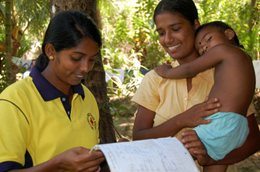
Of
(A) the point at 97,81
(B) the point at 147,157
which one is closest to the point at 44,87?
(B) the point at 147,157

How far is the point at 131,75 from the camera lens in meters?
9.73

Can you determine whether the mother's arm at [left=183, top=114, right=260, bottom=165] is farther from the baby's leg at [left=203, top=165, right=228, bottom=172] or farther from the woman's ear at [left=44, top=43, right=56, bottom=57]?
the woman's ear at [left=44, top=43, right=56, bottom=57]

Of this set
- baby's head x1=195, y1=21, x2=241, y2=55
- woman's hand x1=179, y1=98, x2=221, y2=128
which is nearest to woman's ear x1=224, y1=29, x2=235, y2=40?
baby's head x1=195, y1=21, x2=241, y2=55

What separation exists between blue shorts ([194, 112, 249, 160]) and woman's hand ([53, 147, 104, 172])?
1.75 feet

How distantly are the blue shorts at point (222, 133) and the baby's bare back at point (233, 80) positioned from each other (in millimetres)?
53

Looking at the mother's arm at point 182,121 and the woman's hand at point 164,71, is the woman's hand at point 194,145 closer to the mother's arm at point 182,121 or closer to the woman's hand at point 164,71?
the mother's arm at point 182,121

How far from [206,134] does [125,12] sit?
36.3 feet

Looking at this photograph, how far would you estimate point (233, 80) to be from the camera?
190 centimetres

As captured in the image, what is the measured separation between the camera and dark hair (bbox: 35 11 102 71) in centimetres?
161

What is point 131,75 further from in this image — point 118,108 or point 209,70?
point 209,70

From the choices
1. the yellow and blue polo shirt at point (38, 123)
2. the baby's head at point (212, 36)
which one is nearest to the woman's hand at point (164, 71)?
the baby's head at point (212, 36)

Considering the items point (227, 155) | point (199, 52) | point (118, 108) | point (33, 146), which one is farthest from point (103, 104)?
point (118, 108)

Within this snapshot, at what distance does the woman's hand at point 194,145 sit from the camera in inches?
64.7

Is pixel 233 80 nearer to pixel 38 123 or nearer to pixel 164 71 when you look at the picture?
pixel 164 71
